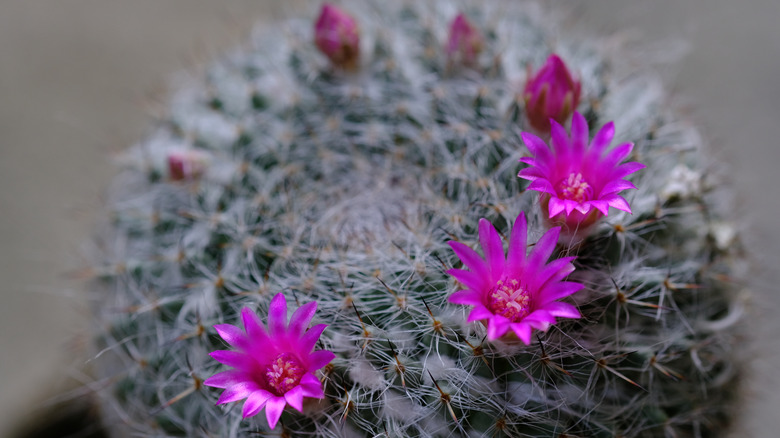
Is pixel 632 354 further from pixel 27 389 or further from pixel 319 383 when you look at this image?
pixel 27 389

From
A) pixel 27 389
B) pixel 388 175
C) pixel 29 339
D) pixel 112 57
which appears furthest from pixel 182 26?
pixel 388 175

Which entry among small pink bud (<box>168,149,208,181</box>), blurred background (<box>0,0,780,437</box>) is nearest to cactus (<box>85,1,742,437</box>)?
small pink bud (<box>168,149,208,181</box>)

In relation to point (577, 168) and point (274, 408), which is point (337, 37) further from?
point (274, 408)

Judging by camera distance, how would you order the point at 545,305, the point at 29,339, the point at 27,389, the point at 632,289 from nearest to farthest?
the point at 545,305, the point at 632,289, the point at 27,389, the point at 29,339

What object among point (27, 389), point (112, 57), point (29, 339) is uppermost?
point (112, 57)

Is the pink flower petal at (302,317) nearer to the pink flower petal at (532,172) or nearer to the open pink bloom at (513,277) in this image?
the open pink bloom at (513,277)

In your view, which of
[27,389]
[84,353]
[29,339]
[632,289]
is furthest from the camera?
[29,339]

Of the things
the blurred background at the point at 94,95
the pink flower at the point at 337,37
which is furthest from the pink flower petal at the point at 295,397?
the blurred background at the point at 94,95
